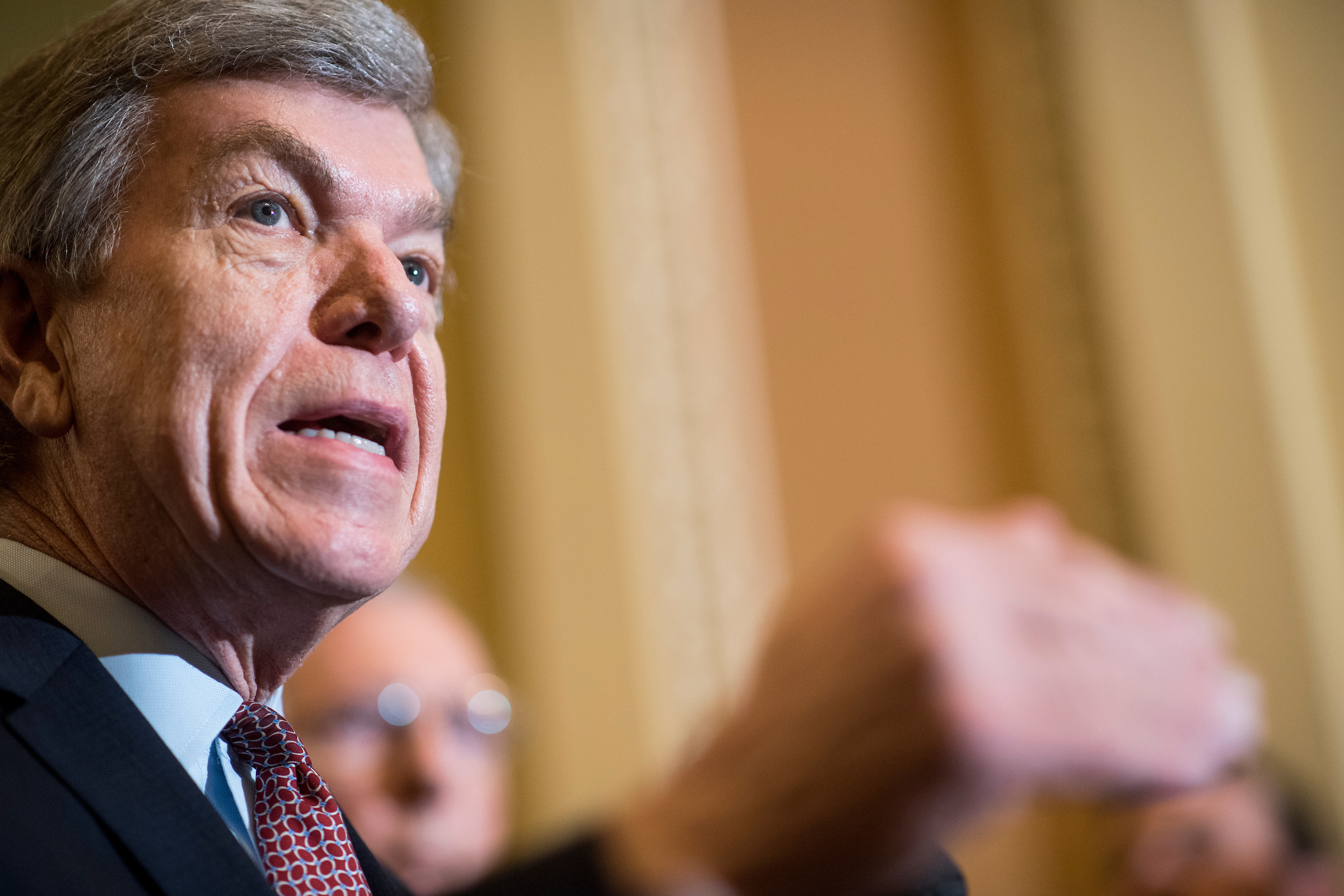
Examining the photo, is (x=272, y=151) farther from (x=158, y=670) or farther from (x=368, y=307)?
(x=158, y=670)

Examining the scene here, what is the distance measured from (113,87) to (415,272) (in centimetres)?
37

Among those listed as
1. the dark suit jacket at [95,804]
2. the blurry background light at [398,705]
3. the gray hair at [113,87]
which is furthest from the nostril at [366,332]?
the blurry background light at [398,705]

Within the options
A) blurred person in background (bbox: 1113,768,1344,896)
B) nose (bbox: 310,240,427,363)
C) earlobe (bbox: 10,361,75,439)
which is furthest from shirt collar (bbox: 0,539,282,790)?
blurred person in background (bbox: 1113,768,1344,896)

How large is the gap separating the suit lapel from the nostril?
0.39 metres

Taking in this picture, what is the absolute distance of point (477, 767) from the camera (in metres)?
2.72

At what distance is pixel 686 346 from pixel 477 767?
1815 mm

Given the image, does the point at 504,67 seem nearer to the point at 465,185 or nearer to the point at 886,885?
the point at 465,185

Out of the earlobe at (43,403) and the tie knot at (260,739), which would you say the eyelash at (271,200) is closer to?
the earlobe at (43,403)

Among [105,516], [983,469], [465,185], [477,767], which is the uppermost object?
[465,185]

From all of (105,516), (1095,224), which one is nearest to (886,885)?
(105,516)

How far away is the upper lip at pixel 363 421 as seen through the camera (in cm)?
115

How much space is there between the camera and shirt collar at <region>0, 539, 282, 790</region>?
1.12 metres

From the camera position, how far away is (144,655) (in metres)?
1.14

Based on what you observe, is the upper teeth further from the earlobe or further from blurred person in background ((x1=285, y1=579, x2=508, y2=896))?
blurred person in background ((x1=285, y1=579, x2=508, y2=896))
